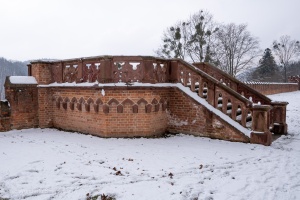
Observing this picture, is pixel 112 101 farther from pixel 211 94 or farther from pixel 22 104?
pixel 22 104

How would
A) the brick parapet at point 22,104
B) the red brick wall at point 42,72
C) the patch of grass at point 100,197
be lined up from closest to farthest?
the patch of grass at point 100,197 → the brick parapet at point 22,104 → the red brick wall at point 42,72

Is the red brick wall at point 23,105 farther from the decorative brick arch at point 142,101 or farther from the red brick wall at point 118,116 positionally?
the decorative brick arch at point 142,101

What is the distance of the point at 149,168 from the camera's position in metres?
5.18

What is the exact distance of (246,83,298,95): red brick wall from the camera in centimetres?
2481

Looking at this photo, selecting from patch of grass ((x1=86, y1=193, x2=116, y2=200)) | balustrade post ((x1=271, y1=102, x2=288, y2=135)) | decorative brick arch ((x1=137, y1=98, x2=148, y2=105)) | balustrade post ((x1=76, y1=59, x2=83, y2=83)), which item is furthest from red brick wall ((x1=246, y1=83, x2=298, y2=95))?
patch of grass ((x1=86, y1=193, x2=116, y2=200))

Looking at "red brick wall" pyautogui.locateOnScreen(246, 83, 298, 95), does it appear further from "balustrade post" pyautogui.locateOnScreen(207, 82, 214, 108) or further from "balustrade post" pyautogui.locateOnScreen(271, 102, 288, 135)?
"balustrade post" pyautogui.locateOnScreen(207, 82, 214, 108)

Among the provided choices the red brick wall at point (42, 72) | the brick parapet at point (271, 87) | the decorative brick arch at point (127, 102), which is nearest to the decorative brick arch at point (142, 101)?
the decorative brick arch at point (127, 102)

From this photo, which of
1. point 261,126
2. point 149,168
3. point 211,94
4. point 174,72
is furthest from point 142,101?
point 261,126

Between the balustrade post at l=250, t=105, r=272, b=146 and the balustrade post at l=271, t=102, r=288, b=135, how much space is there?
1979mm

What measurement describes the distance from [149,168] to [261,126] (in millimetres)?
3524

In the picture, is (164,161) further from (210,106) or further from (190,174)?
(210,106)

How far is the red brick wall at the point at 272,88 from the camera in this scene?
24.8 metres

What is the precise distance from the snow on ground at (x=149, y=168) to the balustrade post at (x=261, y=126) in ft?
0.88

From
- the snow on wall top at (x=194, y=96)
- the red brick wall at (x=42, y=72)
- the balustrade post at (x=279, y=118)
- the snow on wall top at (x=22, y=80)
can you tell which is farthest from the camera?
the red brick wall at (x=42, y=72)
